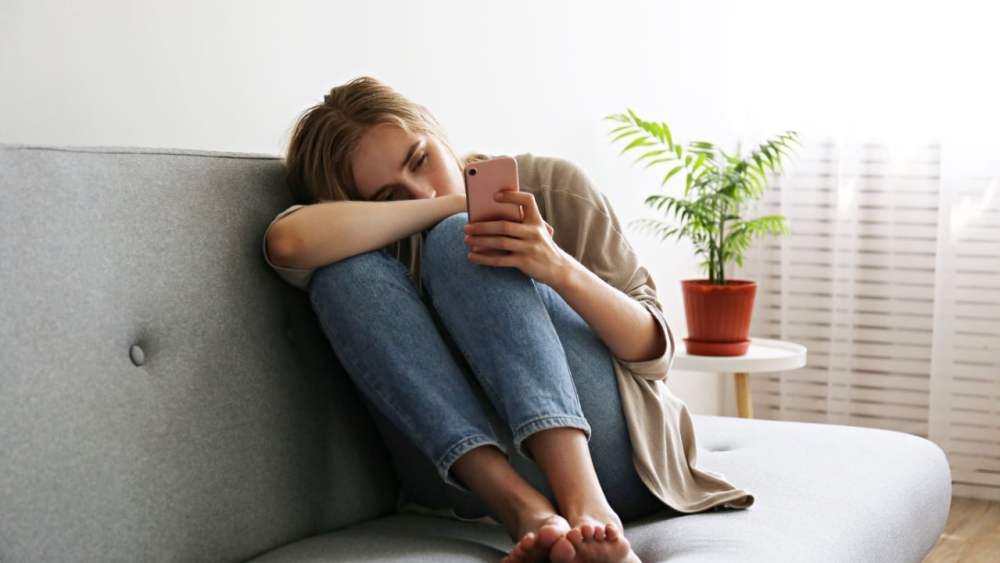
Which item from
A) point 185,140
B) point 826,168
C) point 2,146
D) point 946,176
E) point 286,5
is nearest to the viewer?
point 2,146

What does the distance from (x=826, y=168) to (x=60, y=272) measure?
8.24ft

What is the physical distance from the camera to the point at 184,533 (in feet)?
4.16

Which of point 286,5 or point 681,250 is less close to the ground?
point 286,5

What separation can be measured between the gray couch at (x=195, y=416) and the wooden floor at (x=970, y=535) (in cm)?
115

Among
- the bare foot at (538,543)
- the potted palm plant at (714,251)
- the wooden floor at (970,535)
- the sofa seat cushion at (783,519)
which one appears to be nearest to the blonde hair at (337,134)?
the sofa seat cushion at (783,519)

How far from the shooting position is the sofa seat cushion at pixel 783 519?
1313 millimetres

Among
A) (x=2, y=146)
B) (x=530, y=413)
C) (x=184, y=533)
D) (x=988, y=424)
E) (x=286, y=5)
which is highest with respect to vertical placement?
(x=286, y=5)

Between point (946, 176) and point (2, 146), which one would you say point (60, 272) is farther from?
point (946, 176)

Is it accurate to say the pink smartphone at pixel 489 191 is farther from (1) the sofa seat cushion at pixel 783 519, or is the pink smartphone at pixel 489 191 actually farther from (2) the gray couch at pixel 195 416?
(1) the sofa seat cushion at pixel 783 519

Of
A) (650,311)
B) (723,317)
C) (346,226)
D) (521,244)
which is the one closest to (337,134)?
(346,226)

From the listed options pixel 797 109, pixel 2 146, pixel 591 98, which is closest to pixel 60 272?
pixel 2 146

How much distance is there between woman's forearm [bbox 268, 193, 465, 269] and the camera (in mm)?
1372

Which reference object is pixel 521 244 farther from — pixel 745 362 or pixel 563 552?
pixel 745 362

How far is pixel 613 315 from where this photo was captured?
1429 millimetres
